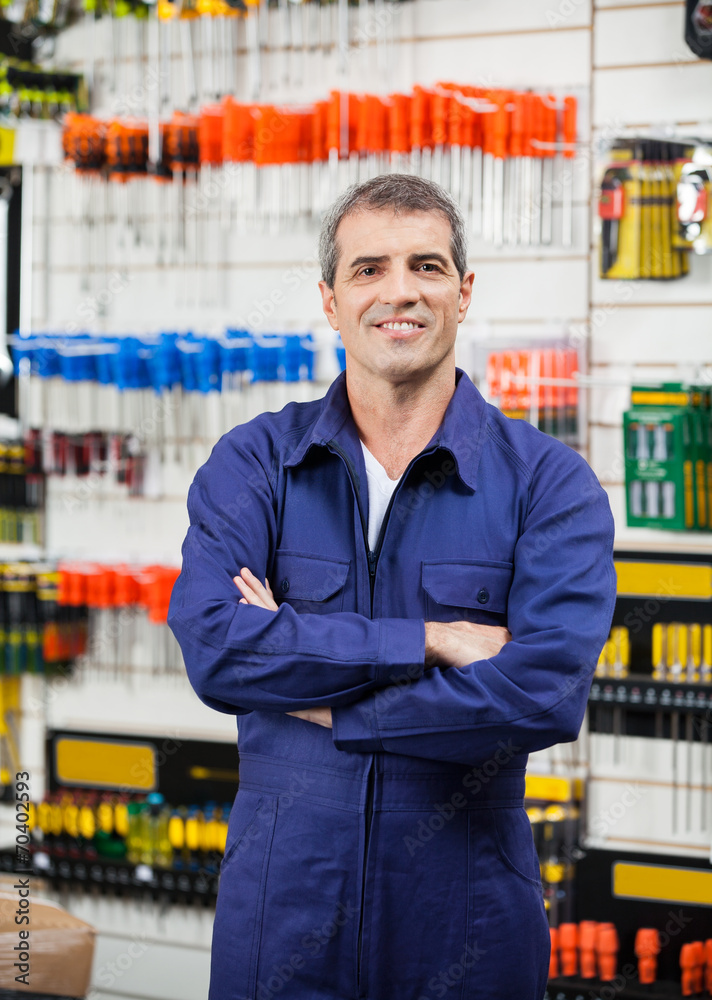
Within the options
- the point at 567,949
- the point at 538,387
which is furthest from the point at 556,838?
the point at 538,387

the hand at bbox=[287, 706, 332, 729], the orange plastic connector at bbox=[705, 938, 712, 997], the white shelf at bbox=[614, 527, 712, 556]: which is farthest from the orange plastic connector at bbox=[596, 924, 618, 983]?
the hand at bbox=[287, 706, 332, 729]

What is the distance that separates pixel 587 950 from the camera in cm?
320

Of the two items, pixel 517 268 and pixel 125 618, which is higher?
pixel 517 268

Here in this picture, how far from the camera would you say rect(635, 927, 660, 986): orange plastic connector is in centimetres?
318

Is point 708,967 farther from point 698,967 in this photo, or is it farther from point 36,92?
point 36,92

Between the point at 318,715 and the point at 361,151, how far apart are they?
7.51 ft

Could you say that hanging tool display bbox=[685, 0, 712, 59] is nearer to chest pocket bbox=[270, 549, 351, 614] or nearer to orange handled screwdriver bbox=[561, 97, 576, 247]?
orange handled screwdriver bbox=[561, 97, 576, 247]

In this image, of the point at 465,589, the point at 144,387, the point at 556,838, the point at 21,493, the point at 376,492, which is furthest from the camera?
the point at 21,493

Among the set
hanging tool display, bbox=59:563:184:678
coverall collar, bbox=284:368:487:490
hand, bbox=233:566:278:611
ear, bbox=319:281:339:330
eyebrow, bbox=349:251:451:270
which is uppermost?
eyebrow, bbox=349:251:451:270

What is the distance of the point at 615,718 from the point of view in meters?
3.34

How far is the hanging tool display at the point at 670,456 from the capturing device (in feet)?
10.1

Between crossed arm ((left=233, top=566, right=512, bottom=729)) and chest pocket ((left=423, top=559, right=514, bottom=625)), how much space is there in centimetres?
3

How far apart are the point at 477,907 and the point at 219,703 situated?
1.79 feet

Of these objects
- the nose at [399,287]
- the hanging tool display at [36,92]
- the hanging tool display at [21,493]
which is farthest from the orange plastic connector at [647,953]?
the hanging tool display at [36,92]
